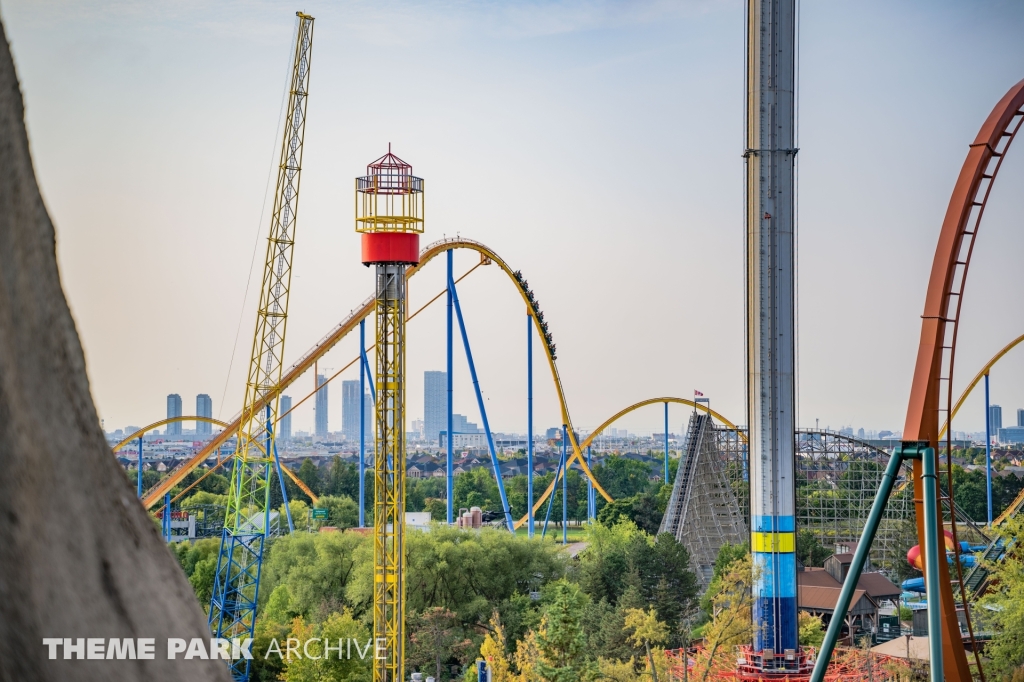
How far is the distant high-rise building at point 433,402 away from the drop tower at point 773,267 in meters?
169

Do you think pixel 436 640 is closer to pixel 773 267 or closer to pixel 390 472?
pixel 390 472

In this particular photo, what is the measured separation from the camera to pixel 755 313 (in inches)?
754

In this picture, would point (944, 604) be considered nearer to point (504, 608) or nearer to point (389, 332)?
point (389, 332)

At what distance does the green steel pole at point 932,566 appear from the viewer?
899cm

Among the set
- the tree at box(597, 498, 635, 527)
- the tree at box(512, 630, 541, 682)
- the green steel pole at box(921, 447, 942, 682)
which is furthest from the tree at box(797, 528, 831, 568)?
the green steel pole at box(921, 447, 942, 682)

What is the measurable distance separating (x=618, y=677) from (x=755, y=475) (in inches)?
166

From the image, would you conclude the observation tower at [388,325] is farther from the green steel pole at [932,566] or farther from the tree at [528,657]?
the green steel pole at [932,566]

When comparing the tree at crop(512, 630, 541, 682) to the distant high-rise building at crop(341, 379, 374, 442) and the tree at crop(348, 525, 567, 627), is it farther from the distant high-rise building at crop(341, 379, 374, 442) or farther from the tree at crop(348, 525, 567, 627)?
the distant high-rise building at crop(341, 379, 374, 442)

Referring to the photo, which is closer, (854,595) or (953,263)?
(953,263)

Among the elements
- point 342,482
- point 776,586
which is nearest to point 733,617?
point 776,586

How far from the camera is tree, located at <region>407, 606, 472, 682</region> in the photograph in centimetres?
1970

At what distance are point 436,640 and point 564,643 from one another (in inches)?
87.4

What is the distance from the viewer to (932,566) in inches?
376

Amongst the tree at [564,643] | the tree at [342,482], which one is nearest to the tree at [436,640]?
the tree at [564,643]
